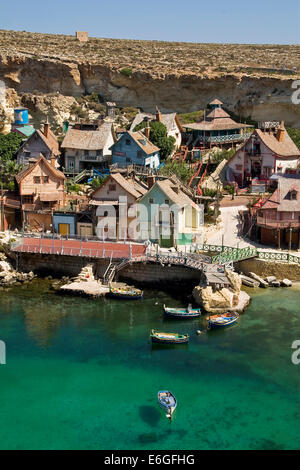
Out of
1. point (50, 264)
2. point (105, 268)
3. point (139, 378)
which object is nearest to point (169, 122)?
point (50, 264)

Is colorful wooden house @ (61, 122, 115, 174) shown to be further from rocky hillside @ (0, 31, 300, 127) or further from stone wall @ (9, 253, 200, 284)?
stone wall @ (9, 253, 200, 284)

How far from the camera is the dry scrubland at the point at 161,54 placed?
104 meters

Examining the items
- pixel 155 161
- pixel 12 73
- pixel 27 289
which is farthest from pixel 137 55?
pixel 27 289

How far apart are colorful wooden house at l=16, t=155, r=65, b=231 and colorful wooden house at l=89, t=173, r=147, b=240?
704cm

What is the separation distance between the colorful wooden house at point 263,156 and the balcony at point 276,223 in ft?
51.6

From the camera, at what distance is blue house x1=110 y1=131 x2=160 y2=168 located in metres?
81.4

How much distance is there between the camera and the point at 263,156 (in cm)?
7919

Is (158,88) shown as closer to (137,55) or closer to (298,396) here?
(137,55)

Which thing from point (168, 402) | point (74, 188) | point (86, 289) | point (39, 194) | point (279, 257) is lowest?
point (168, 402)

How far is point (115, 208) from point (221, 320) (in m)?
20.9

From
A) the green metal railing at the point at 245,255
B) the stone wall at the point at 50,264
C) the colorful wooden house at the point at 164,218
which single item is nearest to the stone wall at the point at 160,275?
the green metal railing at the point at 245,255

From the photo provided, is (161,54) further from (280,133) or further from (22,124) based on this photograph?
(280,133)

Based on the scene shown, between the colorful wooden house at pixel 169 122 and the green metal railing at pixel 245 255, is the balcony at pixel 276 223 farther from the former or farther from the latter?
the colorful wooden house at pixel 169 122
